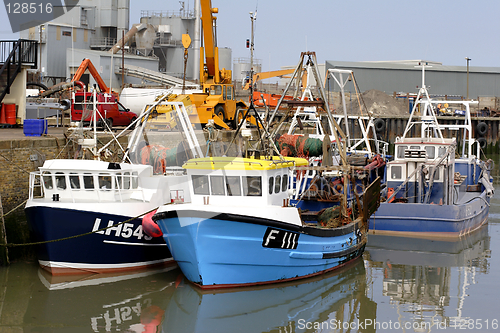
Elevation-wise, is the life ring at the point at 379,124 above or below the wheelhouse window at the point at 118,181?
above

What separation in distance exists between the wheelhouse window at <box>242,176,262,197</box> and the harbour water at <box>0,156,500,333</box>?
2030mm

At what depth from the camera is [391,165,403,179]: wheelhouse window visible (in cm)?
1880

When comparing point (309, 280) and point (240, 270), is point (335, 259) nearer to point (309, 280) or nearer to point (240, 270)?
point (309, 280)

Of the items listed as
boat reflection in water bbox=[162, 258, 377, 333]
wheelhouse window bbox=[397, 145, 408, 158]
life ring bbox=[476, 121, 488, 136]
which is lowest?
boat reflection in water bbox=[162, 258, 377, 333]

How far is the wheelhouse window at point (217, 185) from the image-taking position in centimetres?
1151

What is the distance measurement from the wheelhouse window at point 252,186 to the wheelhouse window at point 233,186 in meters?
0.12

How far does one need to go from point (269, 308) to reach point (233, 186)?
2.57 metres

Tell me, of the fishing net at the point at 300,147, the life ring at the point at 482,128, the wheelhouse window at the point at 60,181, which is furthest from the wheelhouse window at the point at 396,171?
the life ring at the point at 482,128

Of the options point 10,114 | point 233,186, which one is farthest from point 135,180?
point 10,114

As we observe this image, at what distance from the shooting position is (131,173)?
1311cm

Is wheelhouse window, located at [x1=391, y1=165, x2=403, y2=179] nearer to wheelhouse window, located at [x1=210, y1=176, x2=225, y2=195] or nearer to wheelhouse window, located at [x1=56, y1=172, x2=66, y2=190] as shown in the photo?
wheelhouse window, located at [x1=210, y1=176, x2=225, y2=195]

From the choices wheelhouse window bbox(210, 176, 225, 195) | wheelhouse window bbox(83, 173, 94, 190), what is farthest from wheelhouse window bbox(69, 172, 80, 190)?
wheelhouse window bbox(210, 176, 225, 195)

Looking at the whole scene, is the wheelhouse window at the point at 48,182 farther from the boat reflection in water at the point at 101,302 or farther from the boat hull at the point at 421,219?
the boat hull at the point at 421,219

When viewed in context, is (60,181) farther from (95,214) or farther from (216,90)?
(216,90)
